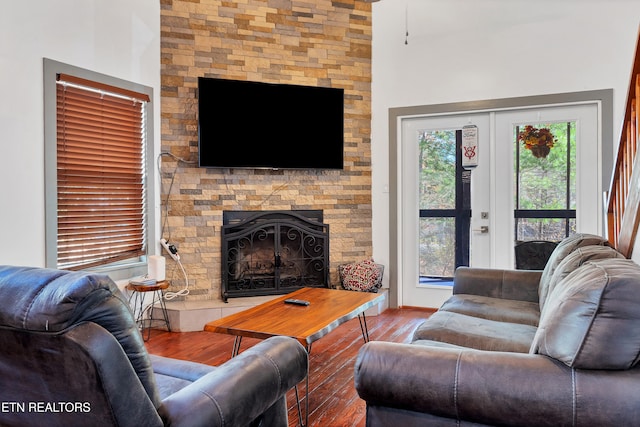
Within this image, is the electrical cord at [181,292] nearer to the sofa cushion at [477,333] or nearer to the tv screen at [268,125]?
the tv screen at [268,125]

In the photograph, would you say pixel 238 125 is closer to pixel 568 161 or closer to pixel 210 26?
pixel 210 26

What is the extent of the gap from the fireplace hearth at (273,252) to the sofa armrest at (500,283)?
64.7 inches

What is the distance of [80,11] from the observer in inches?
135

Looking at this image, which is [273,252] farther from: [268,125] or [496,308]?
[496,308]

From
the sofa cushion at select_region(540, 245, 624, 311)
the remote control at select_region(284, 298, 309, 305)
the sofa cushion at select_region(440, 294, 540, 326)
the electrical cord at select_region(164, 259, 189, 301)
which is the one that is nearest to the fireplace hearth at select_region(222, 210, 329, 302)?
the electrical cord at select_region(164, 259, 189, 301)

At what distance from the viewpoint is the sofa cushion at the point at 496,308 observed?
8.52ft

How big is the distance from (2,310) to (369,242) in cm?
395

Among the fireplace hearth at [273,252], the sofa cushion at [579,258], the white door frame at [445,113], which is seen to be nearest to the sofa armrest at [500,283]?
the sofa cushion at [579,258]

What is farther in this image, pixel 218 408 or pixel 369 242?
pixel 369 242

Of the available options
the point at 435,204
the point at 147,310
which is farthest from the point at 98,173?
the point at 435,204

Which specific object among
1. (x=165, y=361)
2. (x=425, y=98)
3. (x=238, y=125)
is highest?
(x=425, y=98)

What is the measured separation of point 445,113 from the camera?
4578mm

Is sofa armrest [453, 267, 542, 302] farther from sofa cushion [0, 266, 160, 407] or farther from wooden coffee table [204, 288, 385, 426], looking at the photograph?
sofa cushion [0, 266, 160, 407]

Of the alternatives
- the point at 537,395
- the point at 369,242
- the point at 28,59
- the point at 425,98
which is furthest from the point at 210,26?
the point at 537,395
